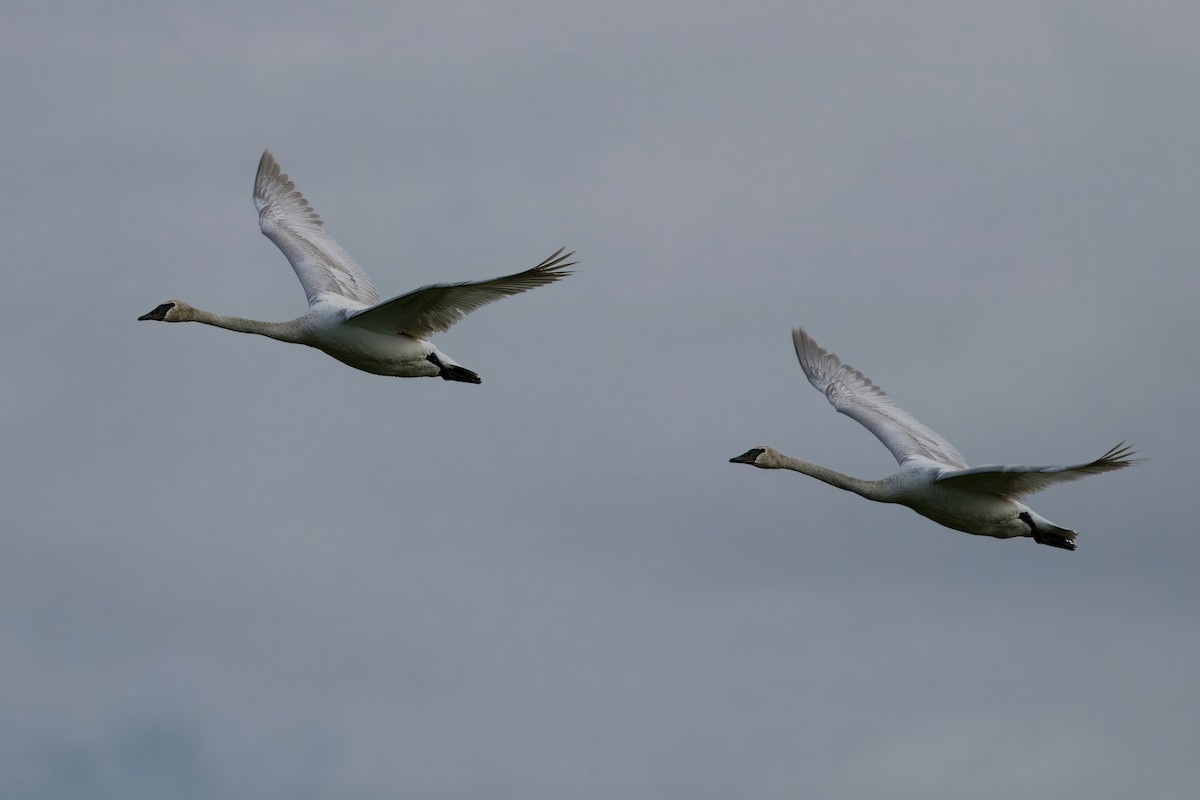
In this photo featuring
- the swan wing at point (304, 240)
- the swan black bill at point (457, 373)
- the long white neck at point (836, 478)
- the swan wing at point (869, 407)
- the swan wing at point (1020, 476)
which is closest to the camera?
the swan wing at point (1020, 476)

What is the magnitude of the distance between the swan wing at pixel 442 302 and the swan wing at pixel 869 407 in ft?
22.9

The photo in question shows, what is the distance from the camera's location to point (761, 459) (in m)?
29.7

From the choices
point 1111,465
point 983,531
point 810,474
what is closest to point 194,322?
point 810,474

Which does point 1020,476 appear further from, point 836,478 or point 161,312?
point 161,312

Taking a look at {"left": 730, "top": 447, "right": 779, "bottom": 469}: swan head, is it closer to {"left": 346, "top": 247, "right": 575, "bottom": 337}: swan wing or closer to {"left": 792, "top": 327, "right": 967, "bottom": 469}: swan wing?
{"left": 792, "top": 327, "right": 967, "bottom": 469}: swan wing

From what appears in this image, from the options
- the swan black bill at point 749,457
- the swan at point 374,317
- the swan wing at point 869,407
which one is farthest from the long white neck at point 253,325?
the swan wing at point 869,407

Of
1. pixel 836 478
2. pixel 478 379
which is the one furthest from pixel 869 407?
pixel 478 379

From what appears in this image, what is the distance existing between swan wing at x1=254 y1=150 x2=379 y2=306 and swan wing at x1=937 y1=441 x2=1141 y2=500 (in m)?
9.77

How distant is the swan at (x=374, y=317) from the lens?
88.3 ft

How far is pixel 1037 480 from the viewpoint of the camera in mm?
26891

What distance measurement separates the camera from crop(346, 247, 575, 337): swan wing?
84.6 feet

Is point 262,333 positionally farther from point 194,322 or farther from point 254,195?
point 254,195

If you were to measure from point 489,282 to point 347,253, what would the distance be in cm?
838

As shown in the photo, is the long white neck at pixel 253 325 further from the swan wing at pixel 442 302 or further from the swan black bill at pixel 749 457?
the swan black bill at pixel 749 457
